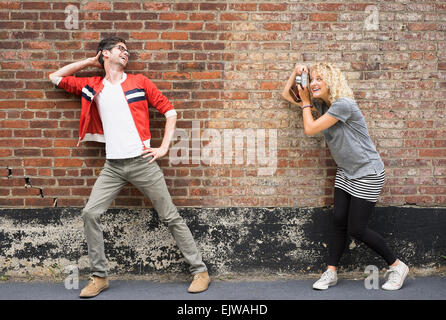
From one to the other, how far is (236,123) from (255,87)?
41cm

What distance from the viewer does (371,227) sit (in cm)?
418

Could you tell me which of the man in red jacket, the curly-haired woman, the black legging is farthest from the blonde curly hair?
the man in red jacket

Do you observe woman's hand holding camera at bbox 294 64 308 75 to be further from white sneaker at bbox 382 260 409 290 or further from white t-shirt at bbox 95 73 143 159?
white sneaker at bbox 382 260 409 290

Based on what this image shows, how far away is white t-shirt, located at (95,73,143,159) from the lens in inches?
145

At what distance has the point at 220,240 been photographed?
13.6 feet

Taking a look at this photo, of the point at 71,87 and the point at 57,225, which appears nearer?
the point at 71,87

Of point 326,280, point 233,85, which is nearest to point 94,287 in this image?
point 326,280

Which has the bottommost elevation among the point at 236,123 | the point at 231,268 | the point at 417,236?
the point at 231,268

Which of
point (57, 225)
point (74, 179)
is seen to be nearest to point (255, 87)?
point (74, 179)

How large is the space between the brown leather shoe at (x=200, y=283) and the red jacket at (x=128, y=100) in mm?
1391

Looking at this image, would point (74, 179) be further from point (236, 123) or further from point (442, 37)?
point (442, 37)

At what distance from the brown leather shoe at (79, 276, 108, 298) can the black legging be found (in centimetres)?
217

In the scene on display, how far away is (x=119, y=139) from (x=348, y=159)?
2.09m

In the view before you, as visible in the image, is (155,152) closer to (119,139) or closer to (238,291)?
(119,139)
